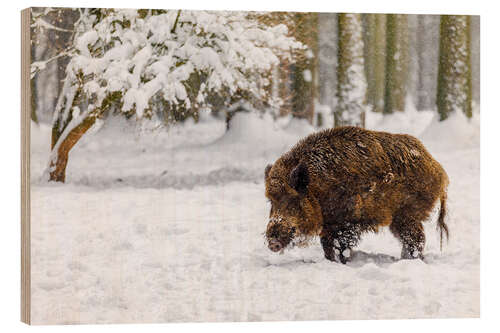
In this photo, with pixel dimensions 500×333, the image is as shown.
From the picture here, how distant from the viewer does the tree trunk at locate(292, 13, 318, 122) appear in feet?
21.2

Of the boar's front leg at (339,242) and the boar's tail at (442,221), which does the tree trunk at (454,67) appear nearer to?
the boar's tail at (442,221)

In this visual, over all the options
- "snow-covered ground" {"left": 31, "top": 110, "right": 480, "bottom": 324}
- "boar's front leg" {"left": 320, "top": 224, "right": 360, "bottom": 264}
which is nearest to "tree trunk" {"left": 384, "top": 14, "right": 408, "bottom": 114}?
"snow-covered ground" {"left": 31, "top": 110, "right": 480, "bottom": 324}

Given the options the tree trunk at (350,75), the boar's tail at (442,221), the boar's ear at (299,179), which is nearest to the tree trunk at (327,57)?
the tree trunk at (350,75)

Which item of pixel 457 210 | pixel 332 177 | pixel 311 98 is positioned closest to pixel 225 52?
pixel 311 98

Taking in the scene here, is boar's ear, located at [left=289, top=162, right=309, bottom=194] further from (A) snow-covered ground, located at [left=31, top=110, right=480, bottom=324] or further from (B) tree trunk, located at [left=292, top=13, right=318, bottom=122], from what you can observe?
(B) tree trunk, located at [left=292, top=13, right=318, bottom=122]

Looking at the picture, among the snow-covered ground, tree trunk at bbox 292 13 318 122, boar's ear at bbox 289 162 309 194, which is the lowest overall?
the snow-covered ground

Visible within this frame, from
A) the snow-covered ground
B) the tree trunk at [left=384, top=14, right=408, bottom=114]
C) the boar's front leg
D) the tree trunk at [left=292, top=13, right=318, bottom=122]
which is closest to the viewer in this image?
the snow-covered ground

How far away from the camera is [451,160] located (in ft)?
21.8

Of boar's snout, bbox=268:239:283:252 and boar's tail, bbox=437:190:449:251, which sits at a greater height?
boar's tail, bbox=437:190:449:251

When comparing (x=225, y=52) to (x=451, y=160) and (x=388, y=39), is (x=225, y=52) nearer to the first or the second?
(x=388, y=39)

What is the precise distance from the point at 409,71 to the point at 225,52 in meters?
1.71

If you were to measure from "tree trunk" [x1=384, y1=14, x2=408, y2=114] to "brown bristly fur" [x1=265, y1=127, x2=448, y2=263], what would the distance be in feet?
1.04

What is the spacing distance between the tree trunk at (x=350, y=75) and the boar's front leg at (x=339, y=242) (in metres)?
A: 0.95

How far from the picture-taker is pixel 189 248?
20.7 ft
